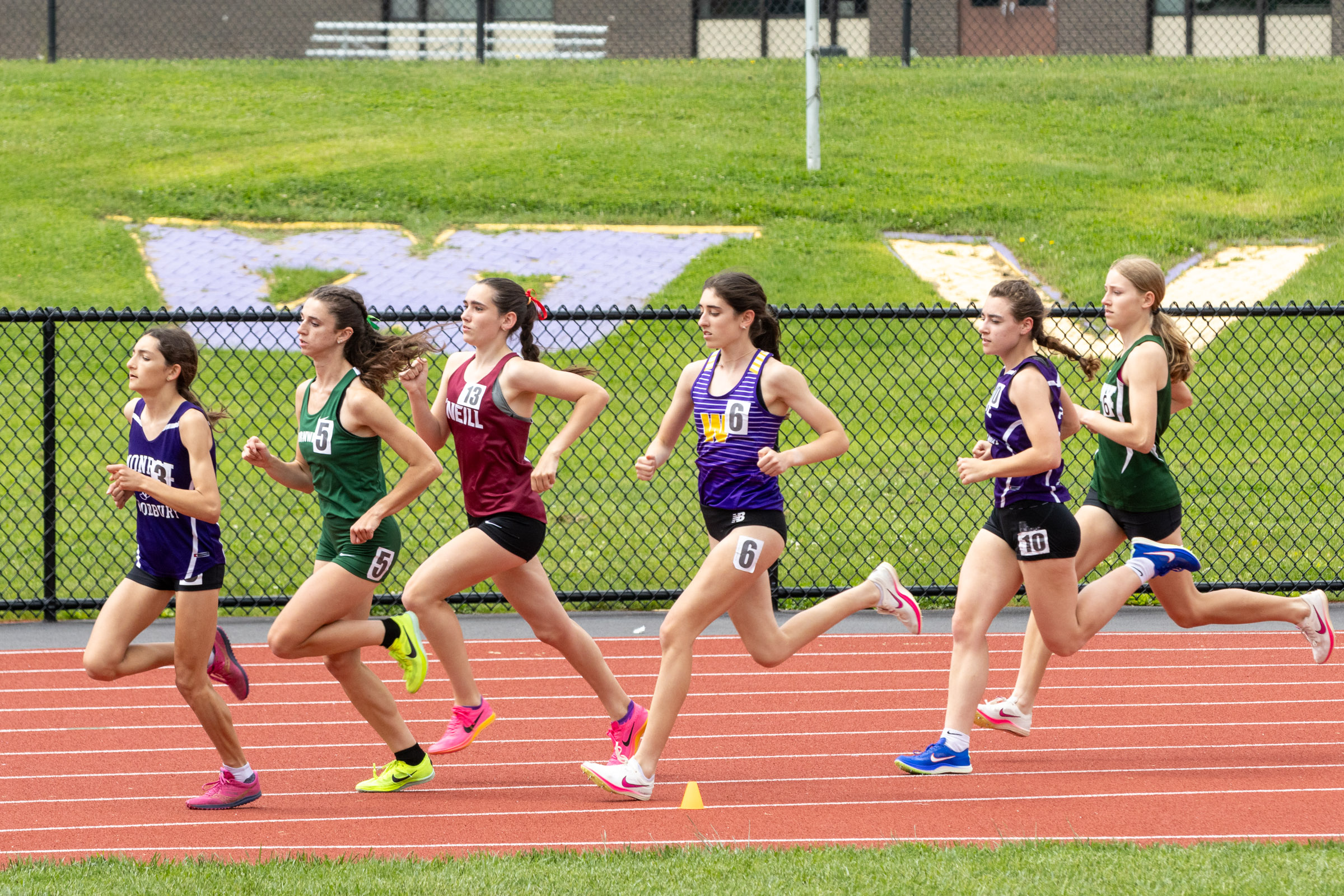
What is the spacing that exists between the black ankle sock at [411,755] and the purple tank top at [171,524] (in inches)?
41.6

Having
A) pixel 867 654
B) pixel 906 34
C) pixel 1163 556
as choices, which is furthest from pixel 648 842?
pixel 906 34

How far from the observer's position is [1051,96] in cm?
2438

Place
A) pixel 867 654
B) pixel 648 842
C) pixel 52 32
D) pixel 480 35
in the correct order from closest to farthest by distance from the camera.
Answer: pixel 648 842, pixel 867 654, pixel 52 32, pixel 480 35

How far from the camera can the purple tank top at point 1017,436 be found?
5707 millimetres

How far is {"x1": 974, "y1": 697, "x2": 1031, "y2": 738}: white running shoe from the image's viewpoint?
6.30 meters

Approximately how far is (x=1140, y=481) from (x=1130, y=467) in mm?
71

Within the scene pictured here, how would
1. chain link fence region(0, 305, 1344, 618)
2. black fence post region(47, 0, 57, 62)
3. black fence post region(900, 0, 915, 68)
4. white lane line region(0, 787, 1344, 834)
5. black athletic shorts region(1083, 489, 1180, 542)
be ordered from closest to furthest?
white lane line region(0, 787, 1344, 834)
black athletic shorts region(1083, 489, 1180, 542)
chain link fence region(0, 305, 1344, 618)
black fence post region(900, 0, 915, 68)
black fence post region(47, 0, 57, 62)

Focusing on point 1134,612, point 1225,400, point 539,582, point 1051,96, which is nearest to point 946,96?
point 1051,96

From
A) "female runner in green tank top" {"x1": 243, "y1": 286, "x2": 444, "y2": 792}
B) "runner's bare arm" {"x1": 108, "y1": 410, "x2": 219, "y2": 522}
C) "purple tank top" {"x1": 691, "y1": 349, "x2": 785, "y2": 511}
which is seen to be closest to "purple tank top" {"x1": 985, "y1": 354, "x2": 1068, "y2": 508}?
"purple tank top" {"x1": 691, "y1": 349, "x2": 785, "y2": 511}

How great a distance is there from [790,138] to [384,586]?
1435cm

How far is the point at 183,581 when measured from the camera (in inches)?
214

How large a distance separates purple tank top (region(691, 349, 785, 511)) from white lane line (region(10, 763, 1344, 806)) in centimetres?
114

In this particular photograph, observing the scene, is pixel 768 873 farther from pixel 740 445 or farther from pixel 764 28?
pixel 764 28

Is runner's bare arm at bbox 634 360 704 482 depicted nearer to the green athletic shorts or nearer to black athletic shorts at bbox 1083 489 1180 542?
the green athletic shorts
